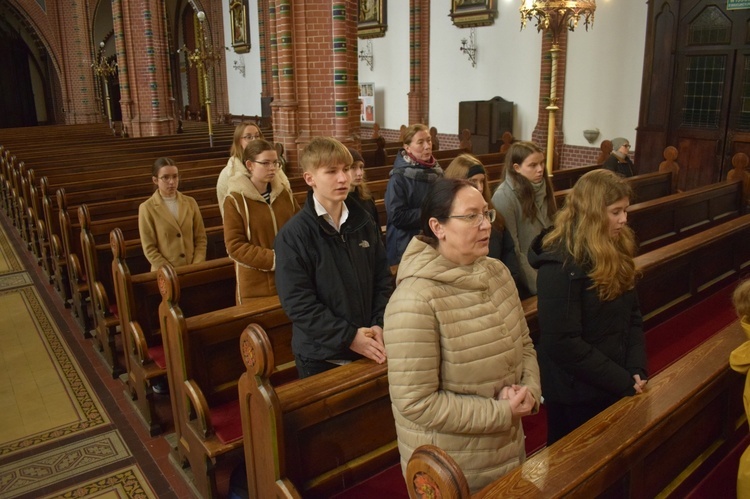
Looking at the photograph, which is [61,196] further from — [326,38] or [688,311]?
[688,311]

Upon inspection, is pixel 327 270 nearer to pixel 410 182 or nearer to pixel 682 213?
pixel 410 182

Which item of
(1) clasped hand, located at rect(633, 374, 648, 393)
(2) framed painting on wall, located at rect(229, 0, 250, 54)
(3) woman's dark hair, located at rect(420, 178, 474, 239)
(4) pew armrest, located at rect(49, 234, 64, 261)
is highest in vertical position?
(2) framed painting on wall, located at rect(229, 0, 250, 54)

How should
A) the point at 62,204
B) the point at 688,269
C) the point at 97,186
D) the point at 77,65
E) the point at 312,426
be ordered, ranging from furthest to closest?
the point at 77,65
the point at 97,186
the point at 62,204
the point at 688,269
the point at 312,426

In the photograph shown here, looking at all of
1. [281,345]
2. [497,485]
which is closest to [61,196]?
[281,345]

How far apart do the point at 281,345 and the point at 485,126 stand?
380 inches

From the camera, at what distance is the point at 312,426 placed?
7.18 ft

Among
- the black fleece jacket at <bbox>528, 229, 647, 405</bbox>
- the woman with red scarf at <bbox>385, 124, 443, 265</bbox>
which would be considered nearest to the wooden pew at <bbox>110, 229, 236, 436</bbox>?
the woman with red scarf at <bbox>385, 124, 443, 265</bbox>

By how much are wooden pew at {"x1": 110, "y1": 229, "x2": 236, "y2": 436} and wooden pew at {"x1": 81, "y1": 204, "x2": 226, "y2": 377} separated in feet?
2.23

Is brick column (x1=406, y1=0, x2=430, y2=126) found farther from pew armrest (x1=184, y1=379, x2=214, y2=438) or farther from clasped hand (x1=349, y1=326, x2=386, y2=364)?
clasped hand (x1=349, y1=326, x2=386, y2=364)

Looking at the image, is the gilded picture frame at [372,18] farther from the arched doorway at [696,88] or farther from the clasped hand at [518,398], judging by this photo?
the clasped hand at [518,398]

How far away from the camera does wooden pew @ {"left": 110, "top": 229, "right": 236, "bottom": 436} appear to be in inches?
147

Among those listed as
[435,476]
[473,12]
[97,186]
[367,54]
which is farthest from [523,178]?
[367,54]

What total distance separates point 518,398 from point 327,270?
0.92m

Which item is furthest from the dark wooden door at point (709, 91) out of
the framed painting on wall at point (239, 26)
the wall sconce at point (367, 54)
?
the framed painting on wall at point (239, 26)
